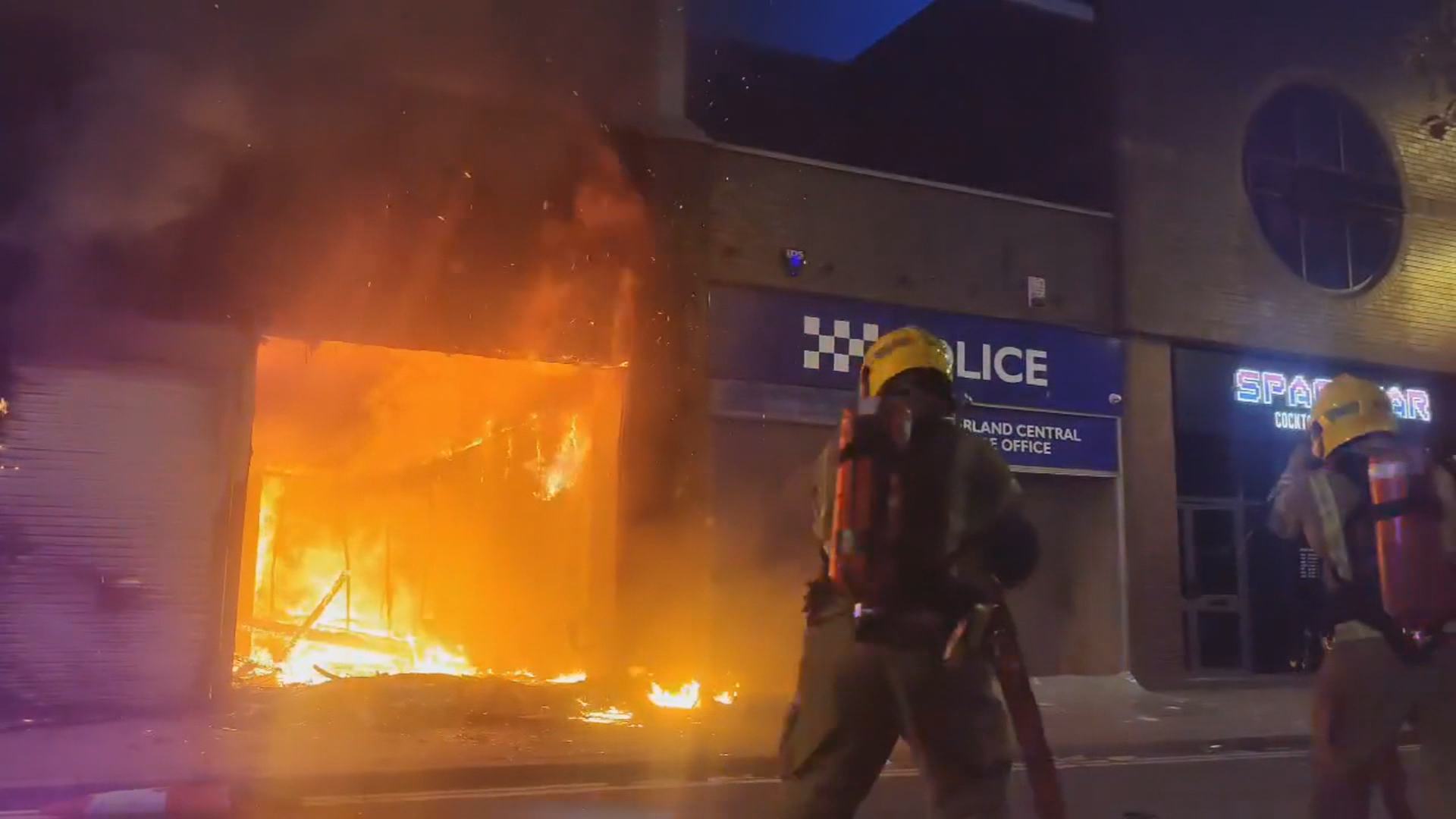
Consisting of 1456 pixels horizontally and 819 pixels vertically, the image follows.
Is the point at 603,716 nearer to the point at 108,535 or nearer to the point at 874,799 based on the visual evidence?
the point at 874,799

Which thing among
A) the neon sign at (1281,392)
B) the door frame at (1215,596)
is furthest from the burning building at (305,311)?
the neon sign at (1281,392)

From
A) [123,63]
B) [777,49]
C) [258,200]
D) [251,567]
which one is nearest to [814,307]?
[777,49]

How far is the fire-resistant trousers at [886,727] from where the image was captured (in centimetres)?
263

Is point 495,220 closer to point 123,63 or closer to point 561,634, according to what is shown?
point 123,63

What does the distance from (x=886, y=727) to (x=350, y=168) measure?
7758mm

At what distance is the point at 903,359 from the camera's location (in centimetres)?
290

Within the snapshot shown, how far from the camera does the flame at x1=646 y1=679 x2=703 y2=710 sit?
9.52 m

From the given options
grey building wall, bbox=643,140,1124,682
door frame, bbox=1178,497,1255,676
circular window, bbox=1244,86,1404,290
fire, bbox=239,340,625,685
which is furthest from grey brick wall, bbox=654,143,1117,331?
circular window, bbox=1244,86,1404,290

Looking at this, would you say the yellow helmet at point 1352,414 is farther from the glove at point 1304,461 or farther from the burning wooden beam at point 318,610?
the burning wooden beam at point 318,610

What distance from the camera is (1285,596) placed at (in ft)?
42.4

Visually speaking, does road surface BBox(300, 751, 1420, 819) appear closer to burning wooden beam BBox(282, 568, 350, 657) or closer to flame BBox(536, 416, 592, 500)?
flame BBox(536, 416, 592, 500)

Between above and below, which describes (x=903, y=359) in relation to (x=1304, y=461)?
above

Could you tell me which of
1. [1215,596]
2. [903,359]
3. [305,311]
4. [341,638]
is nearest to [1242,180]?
[1215,596]

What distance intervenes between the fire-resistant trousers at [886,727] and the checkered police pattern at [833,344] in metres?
7.91
